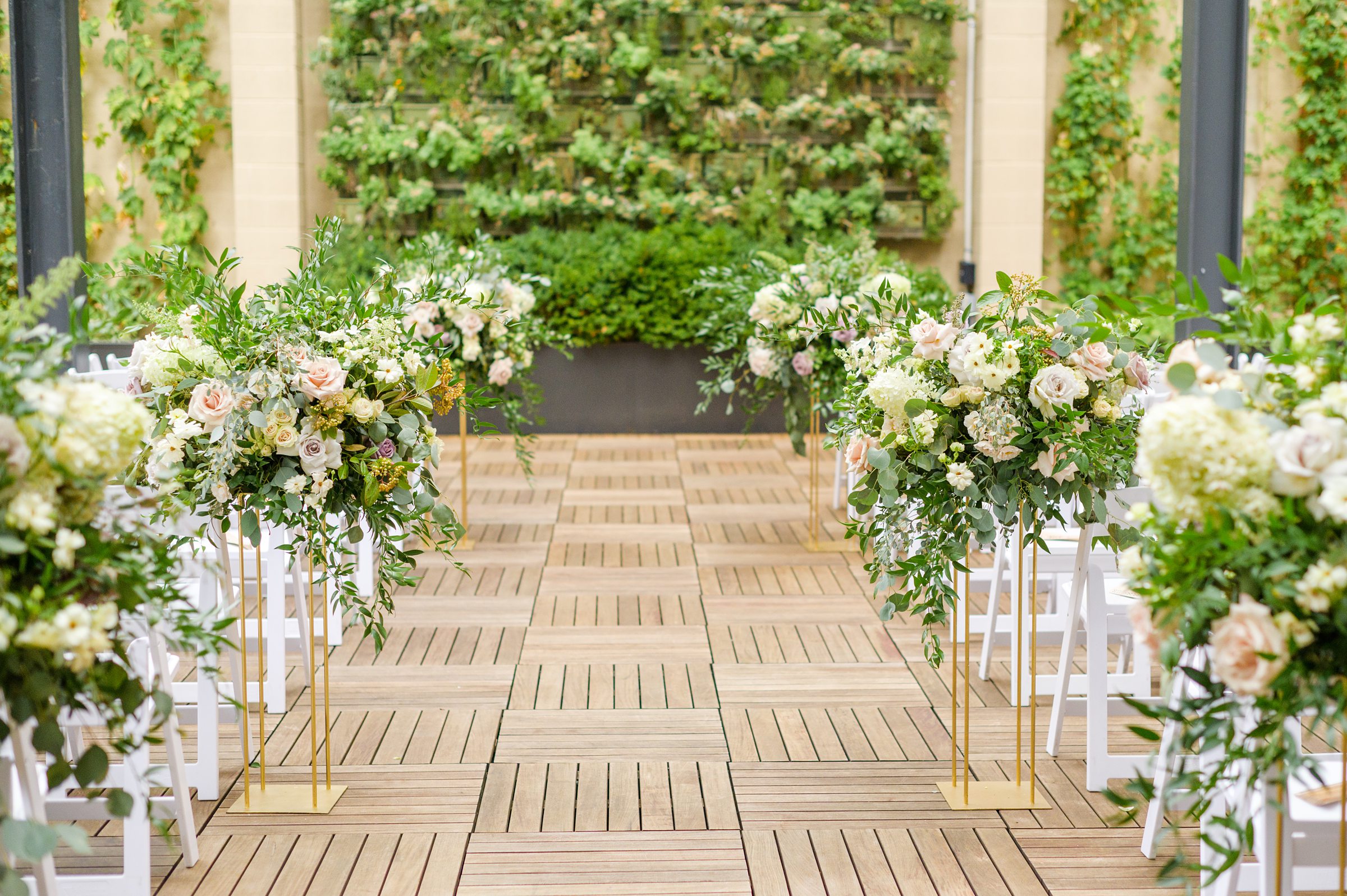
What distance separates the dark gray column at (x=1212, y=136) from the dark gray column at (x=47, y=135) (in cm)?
412

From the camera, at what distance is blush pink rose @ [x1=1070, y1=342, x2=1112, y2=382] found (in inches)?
95.2

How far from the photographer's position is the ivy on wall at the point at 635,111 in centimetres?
852

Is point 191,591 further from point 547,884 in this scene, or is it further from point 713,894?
point 713,894

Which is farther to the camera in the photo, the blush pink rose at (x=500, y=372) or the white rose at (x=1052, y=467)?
the blush pink rose at (x=500, y=372)

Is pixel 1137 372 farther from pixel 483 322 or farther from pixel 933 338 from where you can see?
pixel 483 322

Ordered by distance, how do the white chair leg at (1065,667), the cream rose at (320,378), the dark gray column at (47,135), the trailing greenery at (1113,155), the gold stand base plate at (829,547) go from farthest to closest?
the trailing greenery at (1113,155) → the gold stand base plate at (829,547) → the dark gray column at (47,135) → the white chair leg at (1065,667) → the cream rose at (320,378)

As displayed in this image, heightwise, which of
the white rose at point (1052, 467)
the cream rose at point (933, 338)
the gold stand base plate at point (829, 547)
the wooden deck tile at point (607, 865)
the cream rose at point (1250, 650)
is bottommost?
the wooden deck tile at point (607, 865)

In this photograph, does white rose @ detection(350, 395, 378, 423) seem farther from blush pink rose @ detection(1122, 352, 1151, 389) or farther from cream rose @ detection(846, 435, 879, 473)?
blush pink rose @ detection(1122, 352, 1151, 389)

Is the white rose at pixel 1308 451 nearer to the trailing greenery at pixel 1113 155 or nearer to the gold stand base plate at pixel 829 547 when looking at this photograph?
the gold stand base plate at pixel 829 547

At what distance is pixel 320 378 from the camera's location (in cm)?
235

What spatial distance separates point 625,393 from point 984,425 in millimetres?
5885

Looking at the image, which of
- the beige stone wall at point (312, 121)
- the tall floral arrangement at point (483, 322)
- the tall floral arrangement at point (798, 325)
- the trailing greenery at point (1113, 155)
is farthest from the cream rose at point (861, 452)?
the trailing greenery at point (1113, 155)

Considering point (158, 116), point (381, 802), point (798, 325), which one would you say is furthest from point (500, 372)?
point (158, 116)

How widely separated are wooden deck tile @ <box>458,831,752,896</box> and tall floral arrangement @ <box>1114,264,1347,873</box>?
3.54 feet
